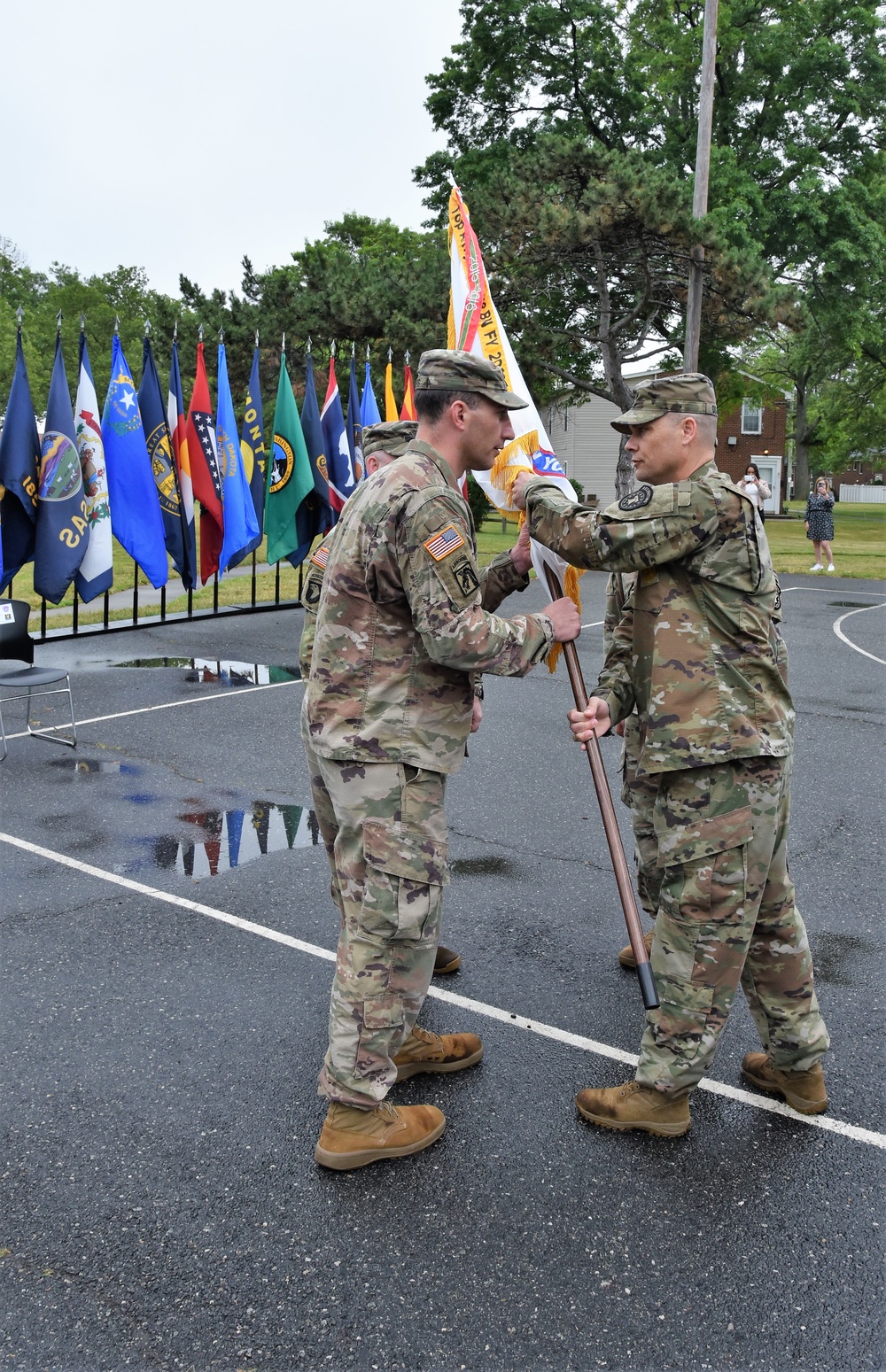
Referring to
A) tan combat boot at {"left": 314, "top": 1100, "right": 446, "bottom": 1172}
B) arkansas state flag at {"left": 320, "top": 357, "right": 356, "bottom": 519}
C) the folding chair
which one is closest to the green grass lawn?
arkansas state flag at {"left": 320, "top": 357, "right": 356, "bottom": 519}

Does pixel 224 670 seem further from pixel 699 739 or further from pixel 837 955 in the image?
pixel 699 739

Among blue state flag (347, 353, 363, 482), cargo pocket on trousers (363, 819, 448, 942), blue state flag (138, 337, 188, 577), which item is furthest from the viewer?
blue state flag (347, 353, 363, 482)

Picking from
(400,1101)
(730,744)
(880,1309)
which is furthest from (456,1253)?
(730,744)

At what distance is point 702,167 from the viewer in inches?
735

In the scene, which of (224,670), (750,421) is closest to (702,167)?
(224,670)

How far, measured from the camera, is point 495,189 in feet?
65.3

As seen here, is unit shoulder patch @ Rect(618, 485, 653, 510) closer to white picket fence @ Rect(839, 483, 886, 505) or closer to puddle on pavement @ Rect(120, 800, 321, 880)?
puddle on pavement @ Rect(120, 800, 321, 880)

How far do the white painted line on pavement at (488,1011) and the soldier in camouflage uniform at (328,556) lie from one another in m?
0.16

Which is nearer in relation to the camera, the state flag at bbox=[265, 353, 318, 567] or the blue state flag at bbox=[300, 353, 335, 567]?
the state flag at bbox=[265, 353, 318, 567]

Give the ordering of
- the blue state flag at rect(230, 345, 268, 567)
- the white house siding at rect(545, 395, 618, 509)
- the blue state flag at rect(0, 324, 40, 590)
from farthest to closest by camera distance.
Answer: the white house siding at rect(545, 395, 618, 509), the blue state flag at rect(230, 345, 268, 567), the blue state flag at rect(0, 324, 40, 590)

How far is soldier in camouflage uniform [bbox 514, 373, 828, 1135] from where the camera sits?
311cm

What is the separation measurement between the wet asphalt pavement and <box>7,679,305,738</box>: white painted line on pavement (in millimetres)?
2554

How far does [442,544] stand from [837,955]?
271 centimetres

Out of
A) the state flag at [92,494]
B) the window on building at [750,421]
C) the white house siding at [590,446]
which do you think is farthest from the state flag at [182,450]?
the window on building at [750,421]
